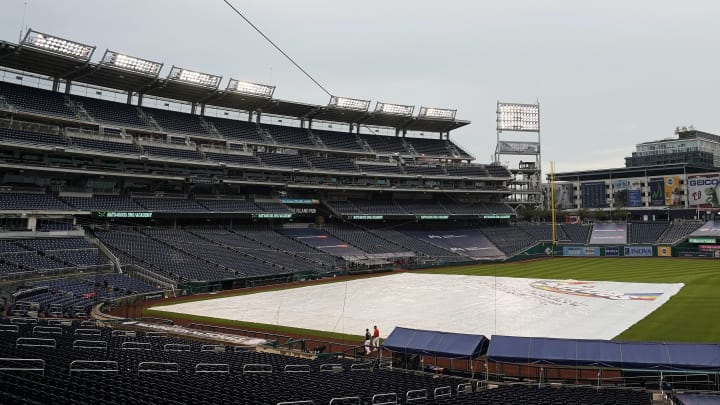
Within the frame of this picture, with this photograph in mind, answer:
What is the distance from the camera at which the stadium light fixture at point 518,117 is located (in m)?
88.9

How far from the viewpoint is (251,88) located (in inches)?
2522

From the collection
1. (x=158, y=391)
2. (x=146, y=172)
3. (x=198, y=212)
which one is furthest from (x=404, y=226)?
(x=158, y=391)

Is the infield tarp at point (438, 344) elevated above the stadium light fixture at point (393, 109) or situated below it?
below

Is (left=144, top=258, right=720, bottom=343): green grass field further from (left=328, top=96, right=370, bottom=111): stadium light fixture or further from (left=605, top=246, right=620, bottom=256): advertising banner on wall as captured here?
(left=328, top=96, right=370, bottom=111): stadium light fixture

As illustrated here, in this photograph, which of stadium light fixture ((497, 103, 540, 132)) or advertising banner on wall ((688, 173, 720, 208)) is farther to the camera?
advertising banner on wall ((688, 173, 720, 208))

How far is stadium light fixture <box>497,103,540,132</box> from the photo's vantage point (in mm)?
88875

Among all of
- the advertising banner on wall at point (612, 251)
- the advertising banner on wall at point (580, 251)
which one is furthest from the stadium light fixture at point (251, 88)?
the advertising banner on wall at point (612, 251)

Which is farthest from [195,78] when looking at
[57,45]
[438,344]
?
[438,344]

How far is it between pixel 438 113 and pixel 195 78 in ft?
135

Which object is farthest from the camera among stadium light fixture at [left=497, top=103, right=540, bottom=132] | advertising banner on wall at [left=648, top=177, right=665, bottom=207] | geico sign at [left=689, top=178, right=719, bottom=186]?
advertising banner on wall at [left=648, top=177, right=665, bottom=207]

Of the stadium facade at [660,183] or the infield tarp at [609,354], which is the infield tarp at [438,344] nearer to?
the infield tarp at [609,354]

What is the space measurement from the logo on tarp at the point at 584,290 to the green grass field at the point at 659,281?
2.08 meters

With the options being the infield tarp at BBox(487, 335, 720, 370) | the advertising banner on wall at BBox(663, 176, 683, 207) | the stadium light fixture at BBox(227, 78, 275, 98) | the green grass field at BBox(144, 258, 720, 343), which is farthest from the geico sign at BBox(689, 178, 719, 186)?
the infield tarp at BBox(487, 335, 720, 370)

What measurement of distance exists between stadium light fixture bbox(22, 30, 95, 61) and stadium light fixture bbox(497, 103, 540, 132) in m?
65.7
